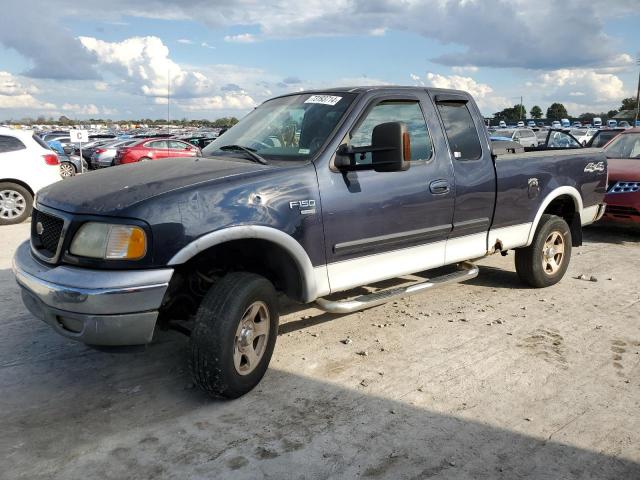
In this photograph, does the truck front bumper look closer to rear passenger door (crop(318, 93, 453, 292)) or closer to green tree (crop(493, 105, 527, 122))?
rear passenger door (crop(318, 93, 453, 292))

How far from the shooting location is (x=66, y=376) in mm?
3852

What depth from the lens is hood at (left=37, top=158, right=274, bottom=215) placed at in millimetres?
3193

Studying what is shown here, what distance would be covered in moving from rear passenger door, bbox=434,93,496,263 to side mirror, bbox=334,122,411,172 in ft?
3.29

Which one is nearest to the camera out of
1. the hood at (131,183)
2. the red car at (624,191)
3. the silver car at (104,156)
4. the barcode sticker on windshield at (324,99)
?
the hood at (131,183)

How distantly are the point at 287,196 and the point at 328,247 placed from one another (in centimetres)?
49

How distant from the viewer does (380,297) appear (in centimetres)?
427

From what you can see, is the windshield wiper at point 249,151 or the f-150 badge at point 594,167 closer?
the windshield wiper at point 249,151

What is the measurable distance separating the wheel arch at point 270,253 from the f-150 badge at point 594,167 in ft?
12.6

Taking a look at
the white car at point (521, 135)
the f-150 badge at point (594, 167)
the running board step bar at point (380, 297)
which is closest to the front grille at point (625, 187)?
the f-150 badge at point (594, 167)

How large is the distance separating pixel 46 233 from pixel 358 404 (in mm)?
2200

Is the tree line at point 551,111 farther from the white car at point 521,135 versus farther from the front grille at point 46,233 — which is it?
the front grille at point 46,233

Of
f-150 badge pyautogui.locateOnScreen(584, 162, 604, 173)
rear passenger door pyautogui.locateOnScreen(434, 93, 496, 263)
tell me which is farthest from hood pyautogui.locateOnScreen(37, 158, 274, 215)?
f-150 badge pyautogui.locateOnScreen(584, 162, 604, 173)

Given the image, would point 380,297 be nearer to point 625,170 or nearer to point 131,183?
point 131,183

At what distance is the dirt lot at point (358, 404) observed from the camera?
289cm
